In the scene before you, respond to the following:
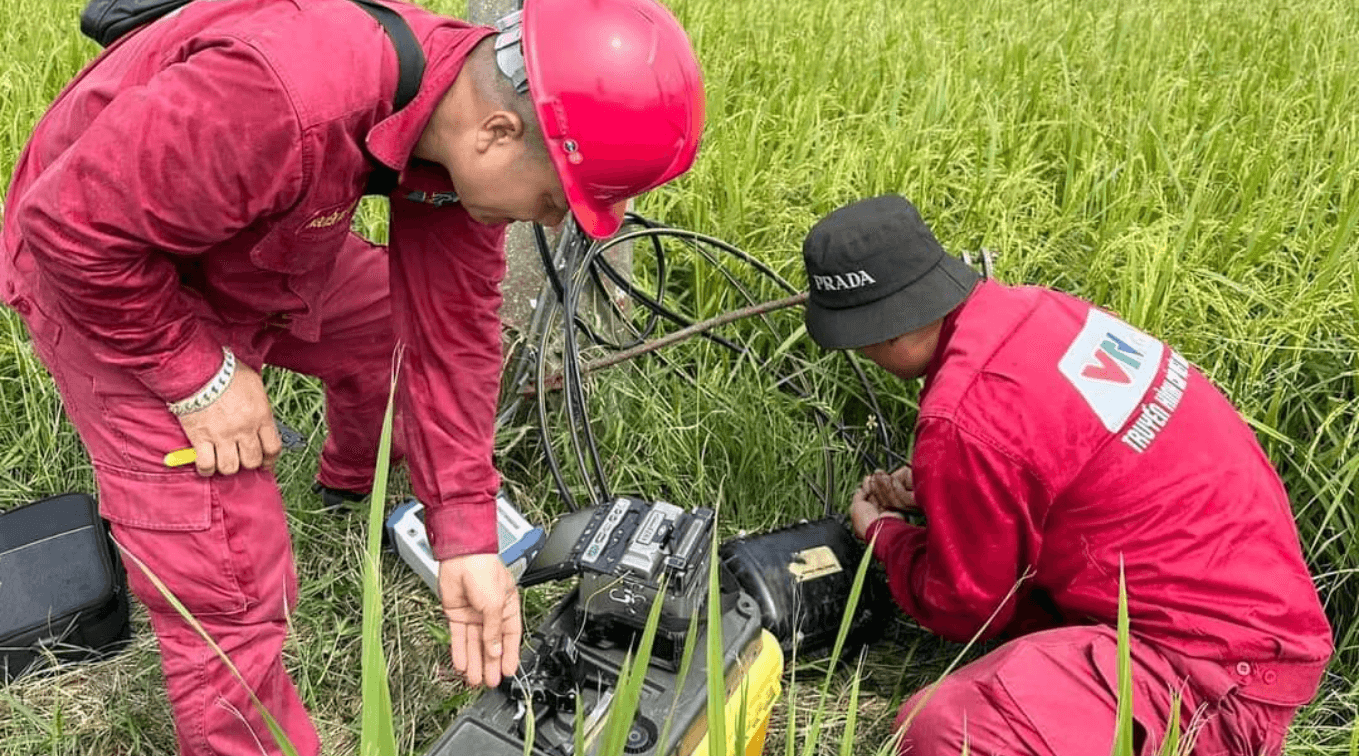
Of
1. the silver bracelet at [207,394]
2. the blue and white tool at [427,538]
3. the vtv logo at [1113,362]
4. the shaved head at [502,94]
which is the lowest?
the blue and white tool at [427,538]

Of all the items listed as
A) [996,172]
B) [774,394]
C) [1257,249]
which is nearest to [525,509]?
[774,394]

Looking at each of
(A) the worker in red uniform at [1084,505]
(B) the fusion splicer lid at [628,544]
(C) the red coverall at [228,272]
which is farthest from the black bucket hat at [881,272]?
(C) the red coverall at [228,272]

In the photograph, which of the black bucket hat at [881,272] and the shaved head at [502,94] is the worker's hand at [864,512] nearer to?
the black bucket hat at [881,272]

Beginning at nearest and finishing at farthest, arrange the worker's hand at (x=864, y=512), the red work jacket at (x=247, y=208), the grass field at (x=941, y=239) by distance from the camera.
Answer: the red work jacket at (x=247, y=208)
the grass field at (x=941, y=239)
the worker's hand at (x=864, y=512)

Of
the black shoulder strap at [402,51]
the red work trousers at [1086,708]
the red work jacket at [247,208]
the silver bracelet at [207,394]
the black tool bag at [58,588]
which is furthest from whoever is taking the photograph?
the black tool bag at [58,588]

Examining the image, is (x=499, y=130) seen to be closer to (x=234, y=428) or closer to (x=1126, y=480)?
(x=234, y=428)

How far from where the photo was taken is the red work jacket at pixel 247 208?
144cm

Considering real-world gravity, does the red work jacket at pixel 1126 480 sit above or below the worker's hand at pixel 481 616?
above

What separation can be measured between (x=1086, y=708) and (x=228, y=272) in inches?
64.0

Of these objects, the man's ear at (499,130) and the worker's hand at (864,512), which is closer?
the man's ear at (499,130)

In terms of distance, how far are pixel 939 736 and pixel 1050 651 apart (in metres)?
0.26

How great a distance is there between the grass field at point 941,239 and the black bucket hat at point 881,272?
0.47 meters

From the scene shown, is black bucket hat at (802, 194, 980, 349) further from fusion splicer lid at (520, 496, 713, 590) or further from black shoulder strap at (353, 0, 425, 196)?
black shoulder strap at (353, 0, 425, 196)

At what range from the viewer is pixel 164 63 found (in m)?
1.55
